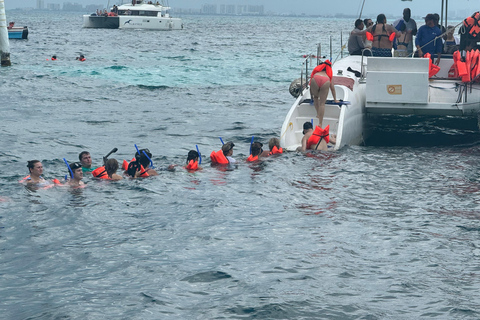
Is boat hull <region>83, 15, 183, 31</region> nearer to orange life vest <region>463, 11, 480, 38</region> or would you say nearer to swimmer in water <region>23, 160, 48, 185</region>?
orange life vest <region>463, 11, 480, 38</region>

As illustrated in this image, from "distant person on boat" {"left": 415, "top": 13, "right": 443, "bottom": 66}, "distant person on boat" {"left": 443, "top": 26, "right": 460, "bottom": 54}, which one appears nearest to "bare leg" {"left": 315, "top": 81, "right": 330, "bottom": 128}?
"distant person on boat" {"left": 415, "top": 13, "right": 443, "bottom": 66}

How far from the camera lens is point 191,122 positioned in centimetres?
1656

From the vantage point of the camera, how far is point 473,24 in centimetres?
1362

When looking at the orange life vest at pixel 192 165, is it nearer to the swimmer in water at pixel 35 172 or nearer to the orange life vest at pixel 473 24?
the swimmer in water at pixel 35 172

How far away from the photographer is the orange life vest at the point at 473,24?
44.4 feet

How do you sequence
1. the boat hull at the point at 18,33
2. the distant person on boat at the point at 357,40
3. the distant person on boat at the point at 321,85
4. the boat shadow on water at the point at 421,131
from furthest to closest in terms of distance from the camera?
the boat hull at the point at 18,33 < the distant person on boat at the point at 357,40 < the boat shadow on water at the point at 421,131 < the distant person on boat at the point at 321,85

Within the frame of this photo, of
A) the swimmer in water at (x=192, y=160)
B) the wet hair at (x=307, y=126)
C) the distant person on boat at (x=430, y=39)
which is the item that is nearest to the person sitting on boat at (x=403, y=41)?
the distant person on boat at (x=430, y=39)

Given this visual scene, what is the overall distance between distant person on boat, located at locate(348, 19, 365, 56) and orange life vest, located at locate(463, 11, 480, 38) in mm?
2742

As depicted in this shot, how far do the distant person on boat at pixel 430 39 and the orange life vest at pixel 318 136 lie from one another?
4039 mm

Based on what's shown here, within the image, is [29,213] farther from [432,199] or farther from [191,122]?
[191,122]

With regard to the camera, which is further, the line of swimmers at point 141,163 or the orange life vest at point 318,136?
the orange life vest at point 318,136

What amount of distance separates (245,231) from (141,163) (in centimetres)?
321

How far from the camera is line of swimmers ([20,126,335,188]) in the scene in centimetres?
969

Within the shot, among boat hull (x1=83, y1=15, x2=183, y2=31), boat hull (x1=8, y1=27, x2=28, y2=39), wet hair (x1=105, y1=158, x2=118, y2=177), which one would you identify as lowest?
wet hair (x1=105, y1=158, x2=118, y2=177)
